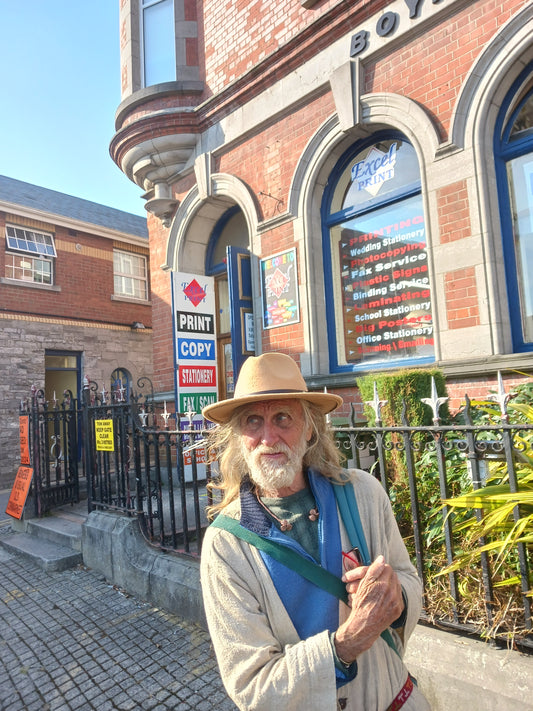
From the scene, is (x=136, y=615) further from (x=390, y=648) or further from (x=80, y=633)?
(x=390, y=648)

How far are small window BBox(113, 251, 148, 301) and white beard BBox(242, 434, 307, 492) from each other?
15023 millimetres

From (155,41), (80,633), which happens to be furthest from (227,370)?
(155,41)

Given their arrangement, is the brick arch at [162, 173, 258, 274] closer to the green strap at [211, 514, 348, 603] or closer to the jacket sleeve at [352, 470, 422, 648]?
the jacket sleeve at [352, 470, 422, 648]

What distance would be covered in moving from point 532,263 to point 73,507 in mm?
6765

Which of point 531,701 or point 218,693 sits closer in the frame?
point 531,701

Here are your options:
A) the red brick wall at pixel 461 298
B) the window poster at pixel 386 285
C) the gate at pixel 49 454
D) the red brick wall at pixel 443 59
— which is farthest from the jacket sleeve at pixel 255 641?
the gate at pixel 49 454

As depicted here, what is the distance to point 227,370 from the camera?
28.9 feet

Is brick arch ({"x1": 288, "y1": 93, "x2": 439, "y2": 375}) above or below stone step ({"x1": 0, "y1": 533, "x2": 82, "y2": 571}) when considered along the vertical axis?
above

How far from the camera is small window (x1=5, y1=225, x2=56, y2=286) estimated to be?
43.8 ft

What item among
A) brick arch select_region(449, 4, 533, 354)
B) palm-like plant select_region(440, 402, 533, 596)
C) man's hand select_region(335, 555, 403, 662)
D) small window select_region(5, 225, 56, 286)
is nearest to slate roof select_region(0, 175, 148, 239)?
small window select_region(5, 225, 56, 286)

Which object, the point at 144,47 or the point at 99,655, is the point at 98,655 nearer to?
the point at 99,655

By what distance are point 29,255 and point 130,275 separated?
11.0 ft

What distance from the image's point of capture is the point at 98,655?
3.39 metres

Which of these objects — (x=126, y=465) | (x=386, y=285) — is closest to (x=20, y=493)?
(x=126, y=465)
